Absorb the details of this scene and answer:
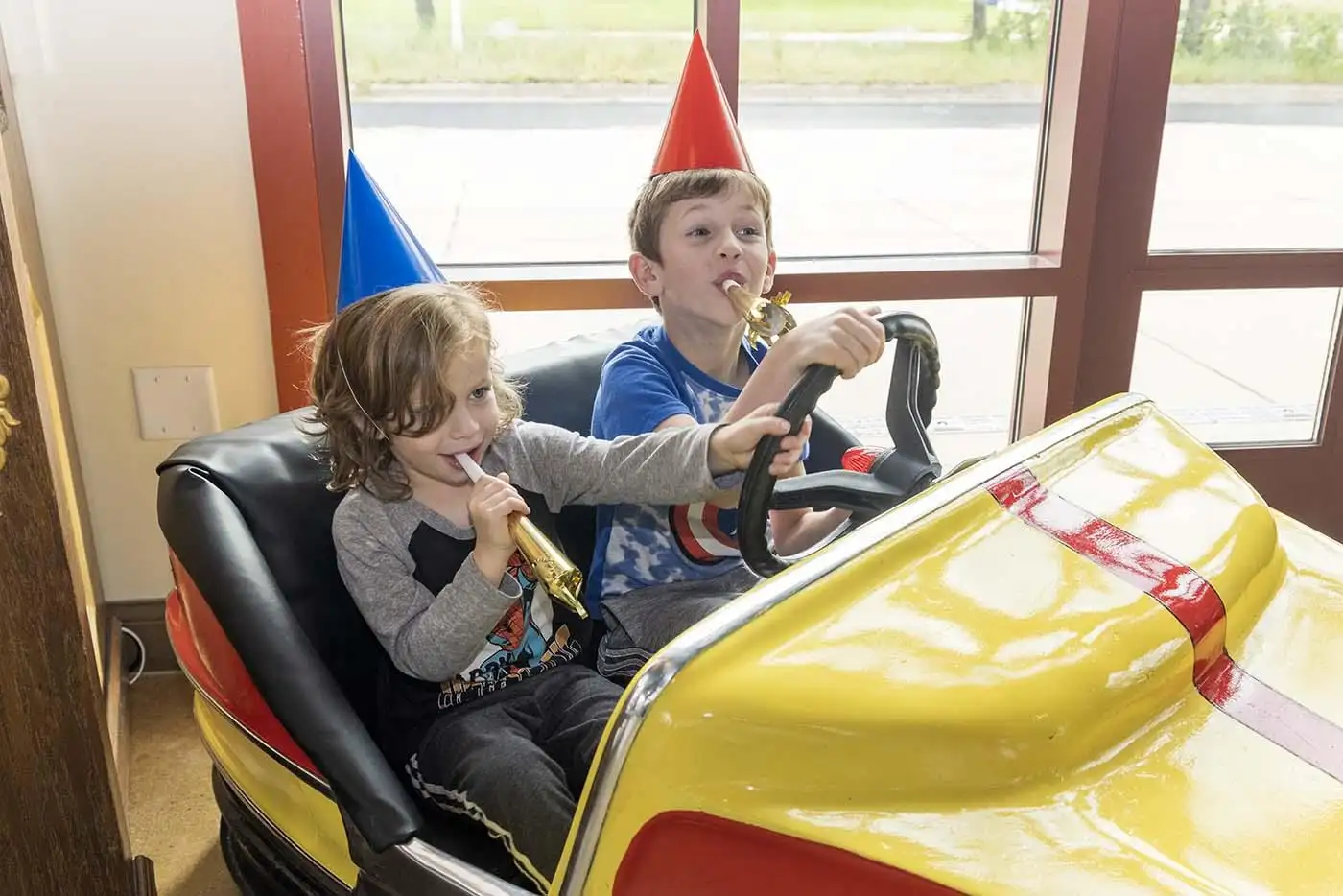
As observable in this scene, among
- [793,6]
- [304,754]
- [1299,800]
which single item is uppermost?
[793,6]

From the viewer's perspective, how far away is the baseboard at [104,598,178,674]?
1789mm

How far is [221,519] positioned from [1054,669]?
0.75 meters

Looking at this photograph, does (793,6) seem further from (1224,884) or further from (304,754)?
(1224,884)

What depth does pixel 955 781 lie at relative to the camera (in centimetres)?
71

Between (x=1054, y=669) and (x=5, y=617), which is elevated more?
(x=1054, y=669)

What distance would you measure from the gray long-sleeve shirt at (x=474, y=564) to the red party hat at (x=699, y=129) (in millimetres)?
341

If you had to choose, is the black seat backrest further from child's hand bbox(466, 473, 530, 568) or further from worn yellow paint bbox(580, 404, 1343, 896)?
worn yellow paint bbox(580, 404, 1343, 896)

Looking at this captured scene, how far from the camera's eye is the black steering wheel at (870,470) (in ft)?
3.19

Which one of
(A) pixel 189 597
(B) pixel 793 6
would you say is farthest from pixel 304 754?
(B) pixel 793 6

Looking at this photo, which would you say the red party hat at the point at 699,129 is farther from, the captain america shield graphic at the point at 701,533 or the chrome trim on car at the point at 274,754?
the chrome trim on car at the point at 274,754

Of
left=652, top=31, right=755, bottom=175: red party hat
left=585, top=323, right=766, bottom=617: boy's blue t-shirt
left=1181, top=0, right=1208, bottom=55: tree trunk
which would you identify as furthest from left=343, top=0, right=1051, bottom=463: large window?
left=585, top=323, right=766, bottom=617: boy's blue t-shirt

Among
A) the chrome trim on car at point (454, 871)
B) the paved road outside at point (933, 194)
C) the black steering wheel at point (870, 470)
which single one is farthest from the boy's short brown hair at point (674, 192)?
the chrome trim on car at point (454, 871)

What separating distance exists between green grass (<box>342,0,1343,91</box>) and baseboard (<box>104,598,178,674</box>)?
0.85 meters

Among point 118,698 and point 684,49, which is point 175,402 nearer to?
point 118,698
